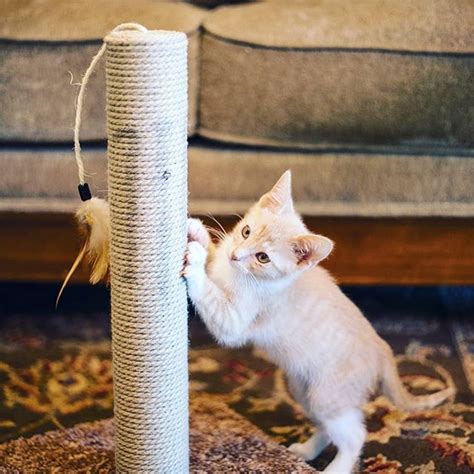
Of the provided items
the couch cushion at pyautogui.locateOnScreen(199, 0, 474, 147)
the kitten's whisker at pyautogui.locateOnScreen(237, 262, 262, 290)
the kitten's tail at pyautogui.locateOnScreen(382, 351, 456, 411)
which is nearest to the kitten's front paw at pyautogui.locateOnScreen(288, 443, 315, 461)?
the kitten's tail at pyautogui.locateOnScreen(382, 351, 456, 411)

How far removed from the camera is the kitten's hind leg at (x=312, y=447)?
49.8 inches

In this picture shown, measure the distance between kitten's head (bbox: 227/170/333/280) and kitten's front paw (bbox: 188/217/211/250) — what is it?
0.16ft

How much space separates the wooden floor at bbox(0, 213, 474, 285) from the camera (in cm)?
150

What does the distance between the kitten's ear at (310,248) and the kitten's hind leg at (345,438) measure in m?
0.27

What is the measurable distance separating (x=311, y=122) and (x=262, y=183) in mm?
150

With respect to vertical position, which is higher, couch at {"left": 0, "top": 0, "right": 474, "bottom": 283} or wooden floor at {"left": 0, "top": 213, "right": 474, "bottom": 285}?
couch at {"left": 0, "top": 0, "right": 474, "bottom": 283}

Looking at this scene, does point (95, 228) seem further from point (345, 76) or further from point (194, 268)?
point (345, 76)

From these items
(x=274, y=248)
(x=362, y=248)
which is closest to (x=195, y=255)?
(x=274, y=248)

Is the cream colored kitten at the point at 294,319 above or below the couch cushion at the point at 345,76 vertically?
below

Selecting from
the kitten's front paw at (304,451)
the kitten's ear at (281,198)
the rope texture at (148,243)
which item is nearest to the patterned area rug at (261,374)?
the kitten's front paw at (304,451)

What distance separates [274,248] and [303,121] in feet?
1.40

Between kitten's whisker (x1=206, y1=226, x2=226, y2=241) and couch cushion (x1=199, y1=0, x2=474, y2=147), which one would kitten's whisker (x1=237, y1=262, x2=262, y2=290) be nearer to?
kitten's whisker (x1=206, y1=226, x2=226, y2=241)

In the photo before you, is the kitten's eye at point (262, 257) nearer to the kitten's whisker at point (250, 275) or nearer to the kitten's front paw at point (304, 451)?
the kitten's whisker at point (250, 275)

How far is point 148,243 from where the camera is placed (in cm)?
101
